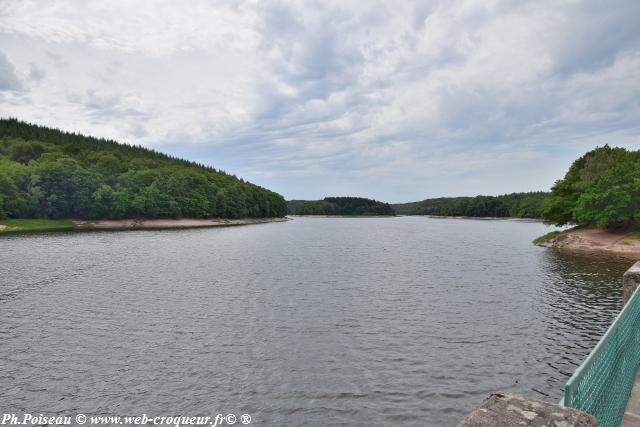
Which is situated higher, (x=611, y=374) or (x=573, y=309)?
(x=611, y=374)

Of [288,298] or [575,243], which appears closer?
[288,298]

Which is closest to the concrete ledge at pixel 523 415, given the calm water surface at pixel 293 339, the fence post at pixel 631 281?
the fence post at pixel 631 281

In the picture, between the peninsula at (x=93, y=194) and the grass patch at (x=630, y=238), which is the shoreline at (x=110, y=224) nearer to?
the peninsula at (x=93, y=194)

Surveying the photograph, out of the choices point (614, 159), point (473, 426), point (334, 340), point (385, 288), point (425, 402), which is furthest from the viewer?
point (614, 159)

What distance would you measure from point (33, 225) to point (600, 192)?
138 metres

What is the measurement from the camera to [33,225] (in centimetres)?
11325

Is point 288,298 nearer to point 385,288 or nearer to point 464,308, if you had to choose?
point 385,288

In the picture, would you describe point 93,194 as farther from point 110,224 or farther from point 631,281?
point 631,281

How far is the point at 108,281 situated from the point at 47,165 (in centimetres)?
12023

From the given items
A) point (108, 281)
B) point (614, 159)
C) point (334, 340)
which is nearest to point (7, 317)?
point (108, 281)

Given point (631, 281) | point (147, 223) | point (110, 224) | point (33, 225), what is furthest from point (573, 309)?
point (147, 223)

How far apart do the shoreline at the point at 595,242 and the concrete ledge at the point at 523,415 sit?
68738 millimetres

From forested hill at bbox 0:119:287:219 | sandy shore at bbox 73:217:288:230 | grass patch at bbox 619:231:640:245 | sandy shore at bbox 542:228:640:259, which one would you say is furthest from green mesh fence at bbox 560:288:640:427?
sandy shore at bbox 73:217:288:230

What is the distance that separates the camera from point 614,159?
85062 mm
